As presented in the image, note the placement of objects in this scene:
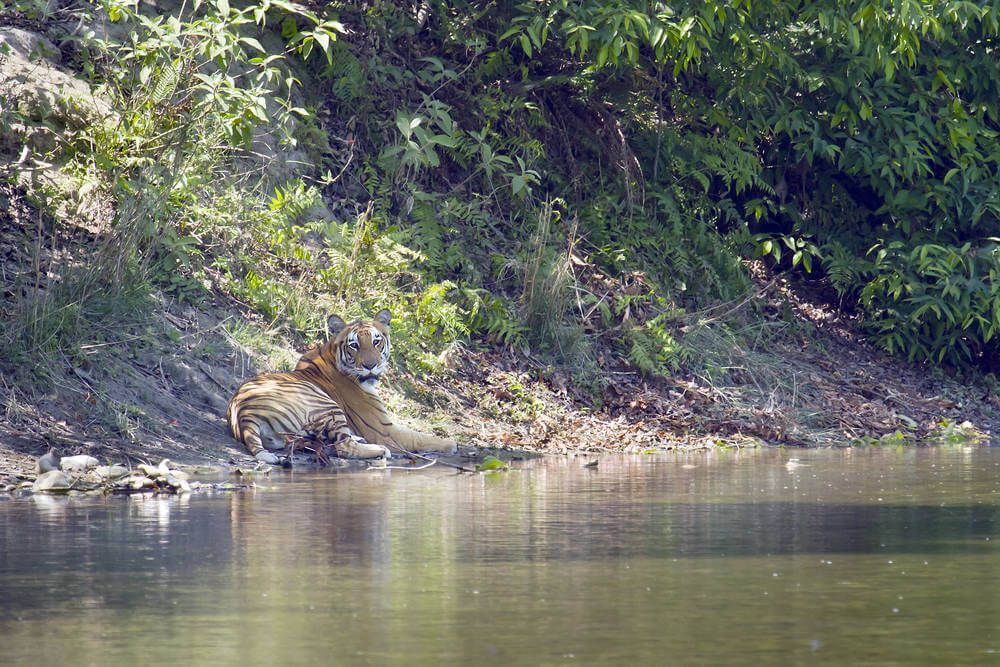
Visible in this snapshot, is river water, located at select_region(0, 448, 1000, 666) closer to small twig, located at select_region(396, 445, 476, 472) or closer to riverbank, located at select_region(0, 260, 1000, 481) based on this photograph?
small twig, located at select_region(396, 445, 476, 472)

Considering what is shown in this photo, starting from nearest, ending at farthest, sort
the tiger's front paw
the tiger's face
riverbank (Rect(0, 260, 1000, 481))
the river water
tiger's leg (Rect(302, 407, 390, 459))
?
the river water, riverbank (Rect(0, 260, 1000, 481)), the tiger's front paw, tiger's leg (Rect(302, 407, 390, 459)), the tiger's face

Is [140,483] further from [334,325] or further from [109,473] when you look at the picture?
[334,325]

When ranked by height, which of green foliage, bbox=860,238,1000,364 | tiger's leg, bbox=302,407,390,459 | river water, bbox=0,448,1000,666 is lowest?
river water, bbox=0,448,1000,666

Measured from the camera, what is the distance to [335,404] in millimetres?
12984

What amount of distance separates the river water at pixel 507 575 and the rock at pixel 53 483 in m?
0.24

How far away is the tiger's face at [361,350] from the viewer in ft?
43.9

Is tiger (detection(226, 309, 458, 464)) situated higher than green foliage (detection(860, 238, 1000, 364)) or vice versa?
green foliage (detection(860, 238, 1000, 364))

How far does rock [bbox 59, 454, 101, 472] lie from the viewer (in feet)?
33.1

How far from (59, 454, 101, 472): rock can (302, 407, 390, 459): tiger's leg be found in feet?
8.44

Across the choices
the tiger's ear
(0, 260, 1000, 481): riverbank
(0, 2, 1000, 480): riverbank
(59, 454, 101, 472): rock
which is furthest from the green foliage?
(59, 454, 101, 472): rock

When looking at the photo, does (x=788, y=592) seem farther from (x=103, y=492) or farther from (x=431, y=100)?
(x=431, y=100)

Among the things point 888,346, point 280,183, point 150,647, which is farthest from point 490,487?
point 888,346

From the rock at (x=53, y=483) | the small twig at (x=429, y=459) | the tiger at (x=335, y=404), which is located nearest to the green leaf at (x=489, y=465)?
the small twig at (x=429, y=459)

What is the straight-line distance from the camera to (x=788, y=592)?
598 centimetres
